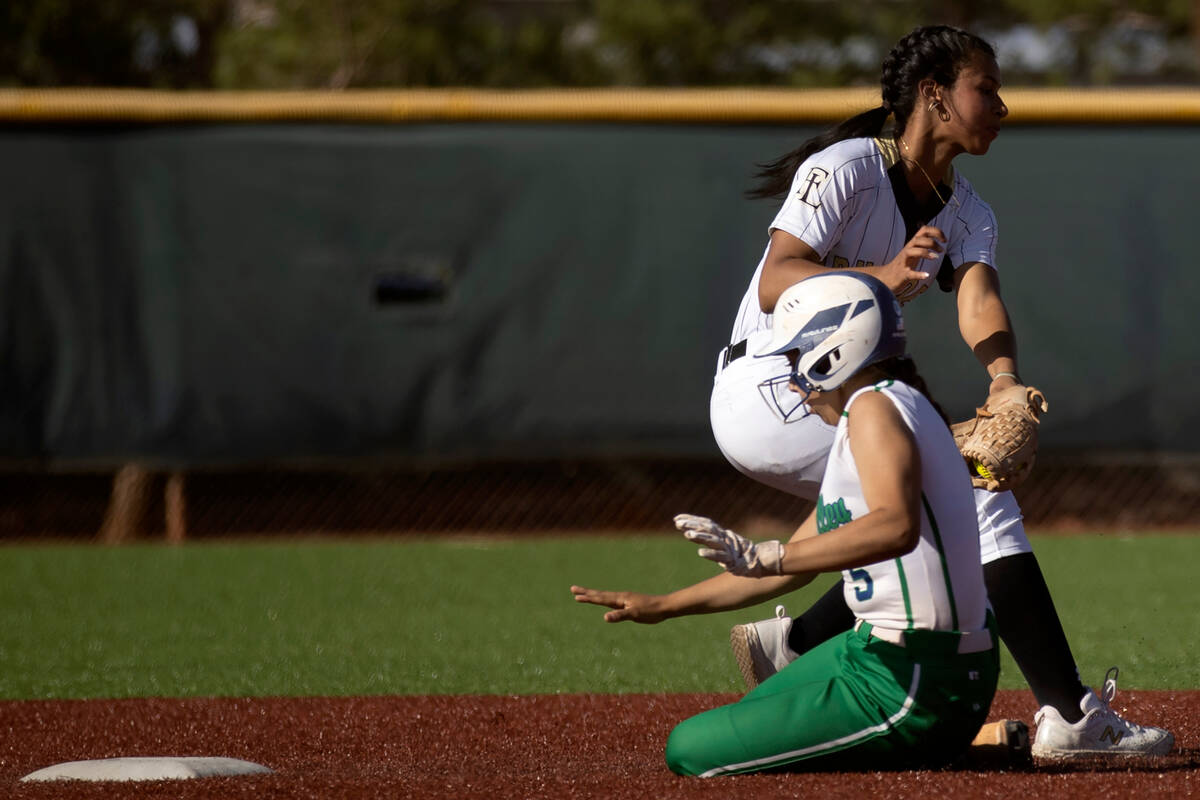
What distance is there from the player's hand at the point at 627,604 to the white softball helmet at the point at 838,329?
2.08ft

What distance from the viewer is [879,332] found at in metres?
3.54

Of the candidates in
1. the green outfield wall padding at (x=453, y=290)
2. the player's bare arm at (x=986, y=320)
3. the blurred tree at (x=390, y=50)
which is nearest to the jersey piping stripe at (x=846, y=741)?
the player's bare arm at (x=986, y=320)

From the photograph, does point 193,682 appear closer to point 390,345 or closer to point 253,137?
point 390,345

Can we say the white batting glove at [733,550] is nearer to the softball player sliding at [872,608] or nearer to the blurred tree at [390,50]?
the softball player sliding at [872,608]

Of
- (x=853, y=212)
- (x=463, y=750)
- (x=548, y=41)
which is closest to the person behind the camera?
(x=853, y=212)

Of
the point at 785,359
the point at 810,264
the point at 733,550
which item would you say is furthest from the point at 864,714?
the point at 810,264

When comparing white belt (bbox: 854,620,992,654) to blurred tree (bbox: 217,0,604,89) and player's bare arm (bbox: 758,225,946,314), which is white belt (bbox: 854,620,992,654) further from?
blurred tree (bbox: 217,0,604,89)

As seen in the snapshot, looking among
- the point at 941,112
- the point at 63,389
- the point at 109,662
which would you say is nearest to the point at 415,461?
the point at 63,389

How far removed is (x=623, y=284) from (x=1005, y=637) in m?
6.76

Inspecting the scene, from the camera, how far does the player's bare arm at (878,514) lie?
328 centimetres

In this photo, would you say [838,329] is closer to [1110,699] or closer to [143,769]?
[1110,699]

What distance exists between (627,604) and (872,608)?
589mm

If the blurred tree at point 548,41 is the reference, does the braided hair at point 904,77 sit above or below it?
above

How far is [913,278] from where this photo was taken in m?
3.77
